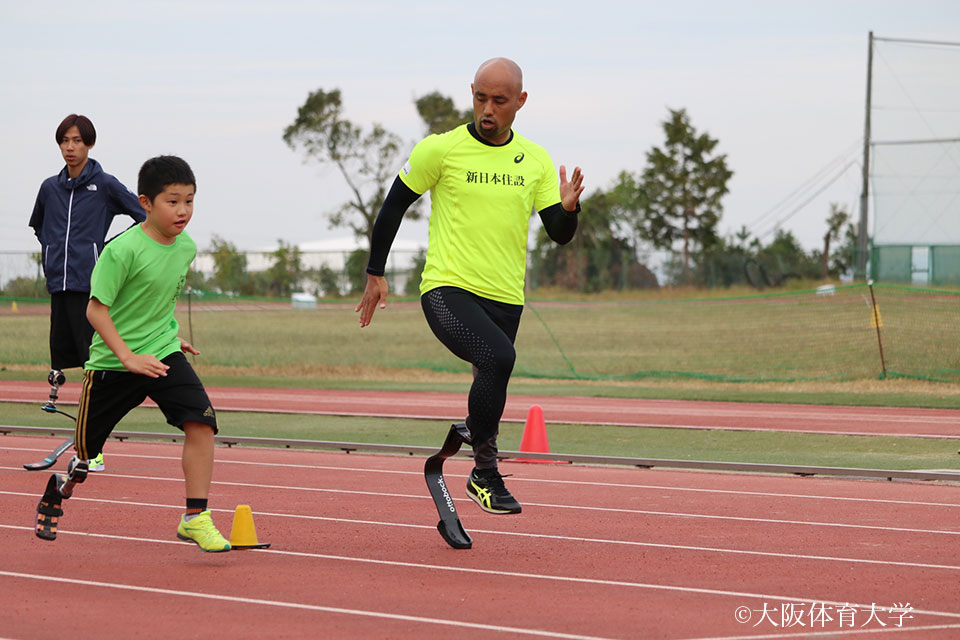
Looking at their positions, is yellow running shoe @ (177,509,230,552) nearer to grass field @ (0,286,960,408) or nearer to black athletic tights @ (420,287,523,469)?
black athletic tights @ (420,287,523,469)

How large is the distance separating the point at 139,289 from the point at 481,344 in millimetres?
1608

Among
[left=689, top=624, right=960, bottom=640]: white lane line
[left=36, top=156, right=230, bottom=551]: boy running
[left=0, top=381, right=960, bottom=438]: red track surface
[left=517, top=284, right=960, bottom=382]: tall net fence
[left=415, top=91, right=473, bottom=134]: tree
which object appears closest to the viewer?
[left=689, top=624, right=960, bottom=640]: white lane line

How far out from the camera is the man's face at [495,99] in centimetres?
601

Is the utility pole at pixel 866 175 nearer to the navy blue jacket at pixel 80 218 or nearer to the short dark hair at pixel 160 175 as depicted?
the navy blue jacket at pixel 80 218

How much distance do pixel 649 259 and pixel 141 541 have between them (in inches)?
1903

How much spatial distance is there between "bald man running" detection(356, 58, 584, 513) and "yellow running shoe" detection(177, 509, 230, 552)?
123 centimetres

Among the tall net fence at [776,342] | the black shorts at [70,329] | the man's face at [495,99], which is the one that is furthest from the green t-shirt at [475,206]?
the tall net fence at [776,342]

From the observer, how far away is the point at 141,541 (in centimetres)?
655

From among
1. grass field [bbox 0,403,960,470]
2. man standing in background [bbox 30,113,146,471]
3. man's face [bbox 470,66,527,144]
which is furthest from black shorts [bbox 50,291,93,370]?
man's face [bbox 470,66,527,144]

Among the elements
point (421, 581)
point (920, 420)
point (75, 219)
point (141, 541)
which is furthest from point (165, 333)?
point (920, 420)

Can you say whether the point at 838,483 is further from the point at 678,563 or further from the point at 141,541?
the point at 141,541

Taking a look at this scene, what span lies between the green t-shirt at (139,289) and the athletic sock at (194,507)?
69cm

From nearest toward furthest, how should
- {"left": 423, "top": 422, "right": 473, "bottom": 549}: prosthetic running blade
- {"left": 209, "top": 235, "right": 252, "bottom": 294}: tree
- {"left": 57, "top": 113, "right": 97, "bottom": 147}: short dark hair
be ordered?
{"left": 423, "top": 422, "right": 473, "bottom": 549}: prosthetic running blade, {"left": 57, "top": 113, "right": 97, "bottom": 147}: short dark hair, {"left": 209, "top": 235, "right": 252, "bottom": 294}: tree

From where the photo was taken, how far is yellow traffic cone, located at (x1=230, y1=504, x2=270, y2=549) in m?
6.10
